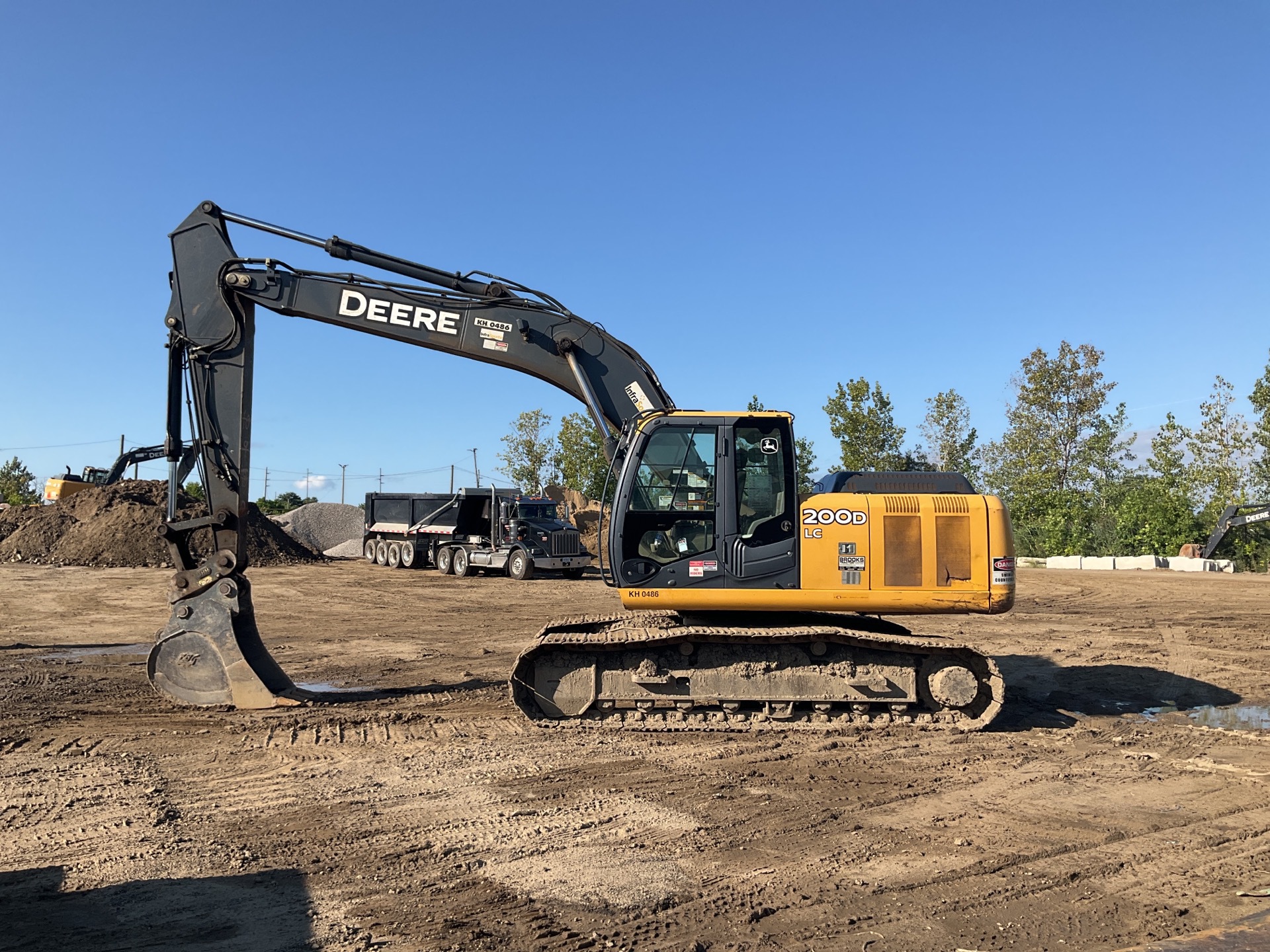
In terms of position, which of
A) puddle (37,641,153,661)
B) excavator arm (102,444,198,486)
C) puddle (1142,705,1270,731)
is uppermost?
excavator arm (102,444,198,486)

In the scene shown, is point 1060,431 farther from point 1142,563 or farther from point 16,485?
point 16,485

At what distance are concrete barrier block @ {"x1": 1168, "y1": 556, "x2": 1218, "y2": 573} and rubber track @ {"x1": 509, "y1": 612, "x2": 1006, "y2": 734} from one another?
24.2 meters

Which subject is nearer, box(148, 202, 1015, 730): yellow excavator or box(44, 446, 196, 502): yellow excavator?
box(148, 202, 1015, 730): yellow excavator

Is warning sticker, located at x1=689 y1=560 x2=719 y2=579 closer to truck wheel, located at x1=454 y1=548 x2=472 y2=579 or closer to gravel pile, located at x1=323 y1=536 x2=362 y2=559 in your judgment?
truck wheel, located at x1=454 y1=548 x2=472 y2=579

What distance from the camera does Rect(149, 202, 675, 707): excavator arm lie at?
9320 millimetres

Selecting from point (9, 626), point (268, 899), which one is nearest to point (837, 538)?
point (268, 899)

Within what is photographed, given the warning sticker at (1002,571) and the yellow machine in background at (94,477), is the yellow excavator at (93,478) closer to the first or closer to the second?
the yellow machine in background at (94,477)

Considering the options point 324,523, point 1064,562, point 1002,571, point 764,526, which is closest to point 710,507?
point 764,526

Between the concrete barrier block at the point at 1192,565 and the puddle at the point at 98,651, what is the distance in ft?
92.0

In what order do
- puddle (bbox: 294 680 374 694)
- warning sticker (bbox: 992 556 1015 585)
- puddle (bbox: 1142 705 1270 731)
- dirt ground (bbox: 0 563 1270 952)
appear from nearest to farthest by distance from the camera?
dirt ground (bbox: 0 563 1270 952) → warning sticker (bbox: 992 556 1015 585) → puddle (bbox: 1142 705 1270 731) → puddle (bbox: 294 680 374 694)

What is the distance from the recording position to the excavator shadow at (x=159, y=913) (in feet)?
14.0

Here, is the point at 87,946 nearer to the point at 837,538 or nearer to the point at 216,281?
the point at 837,538

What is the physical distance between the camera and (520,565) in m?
28.8

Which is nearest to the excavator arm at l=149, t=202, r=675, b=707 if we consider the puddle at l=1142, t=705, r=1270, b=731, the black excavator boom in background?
the puddle at l=1142, t=705, r=1270, b=731
